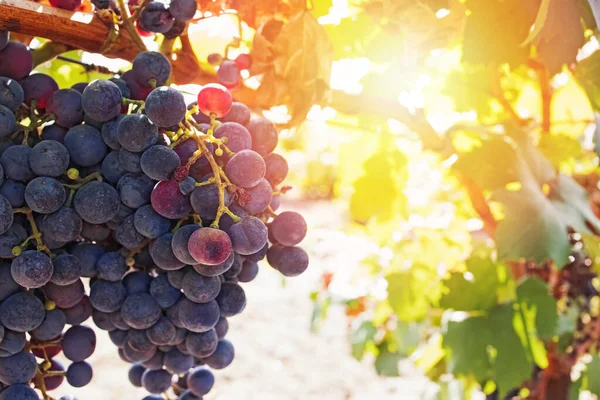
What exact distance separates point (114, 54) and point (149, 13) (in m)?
0.06

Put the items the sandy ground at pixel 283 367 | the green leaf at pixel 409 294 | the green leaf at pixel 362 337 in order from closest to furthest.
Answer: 1. the green leaf at pixel 409 294
2. the green leaf at pixel 362 337
3. the sandy ground at pixel 283 367

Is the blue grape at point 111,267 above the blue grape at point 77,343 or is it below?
above

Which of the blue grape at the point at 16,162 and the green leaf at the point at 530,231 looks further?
the green leaf at the point at 530,231

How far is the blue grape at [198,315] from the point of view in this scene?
0.52 meters

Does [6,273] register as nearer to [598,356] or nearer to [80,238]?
[80,238]

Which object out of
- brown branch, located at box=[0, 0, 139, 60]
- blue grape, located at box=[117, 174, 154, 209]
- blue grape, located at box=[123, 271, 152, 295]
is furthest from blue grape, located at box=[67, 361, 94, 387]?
brown branch, located at box=[0, 0, 139, 60]

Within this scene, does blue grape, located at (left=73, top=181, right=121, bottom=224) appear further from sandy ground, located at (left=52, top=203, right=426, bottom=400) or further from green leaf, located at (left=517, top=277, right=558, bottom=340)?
sandy ground, located at (left=52, top=203, right=426, bottom=400)

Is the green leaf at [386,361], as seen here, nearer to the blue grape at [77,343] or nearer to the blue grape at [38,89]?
the blue grape at [77,343]

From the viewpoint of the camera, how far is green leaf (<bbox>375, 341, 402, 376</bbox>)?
5.12ft

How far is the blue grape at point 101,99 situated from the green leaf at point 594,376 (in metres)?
1.17

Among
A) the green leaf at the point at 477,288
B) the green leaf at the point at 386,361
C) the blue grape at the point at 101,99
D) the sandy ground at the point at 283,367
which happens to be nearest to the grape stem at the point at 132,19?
the blue grape at the point at 101,99

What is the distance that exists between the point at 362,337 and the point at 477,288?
1.62ft

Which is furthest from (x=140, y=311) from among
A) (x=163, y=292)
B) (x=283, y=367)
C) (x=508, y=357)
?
(x=283, y=367)

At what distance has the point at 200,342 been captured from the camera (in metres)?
0.56
